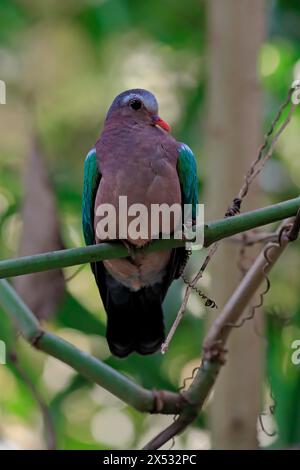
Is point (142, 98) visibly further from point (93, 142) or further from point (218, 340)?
point (93, 142)

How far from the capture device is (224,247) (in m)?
3.98

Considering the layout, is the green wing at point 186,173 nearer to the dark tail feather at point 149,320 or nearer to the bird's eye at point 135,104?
the bird's eye at point 135,104

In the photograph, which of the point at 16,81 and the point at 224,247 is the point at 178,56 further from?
the point at 224,247

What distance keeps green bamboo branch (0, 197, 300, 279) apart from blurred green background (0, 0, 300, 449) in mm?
1594

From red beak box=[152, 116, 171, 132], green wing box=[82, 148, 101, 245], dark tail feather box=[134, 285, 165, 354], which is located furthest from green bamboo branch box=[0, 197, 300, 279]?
dark tail feather box=[134, 285, 165, 354]

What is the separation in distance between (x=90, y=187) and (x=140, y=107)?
0.39 meters

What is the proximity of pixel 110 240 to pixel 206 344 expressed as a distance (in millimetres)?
505

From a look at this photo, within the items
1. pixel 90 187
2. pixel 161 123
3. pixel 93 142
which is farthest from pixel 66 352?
pixel 93 142

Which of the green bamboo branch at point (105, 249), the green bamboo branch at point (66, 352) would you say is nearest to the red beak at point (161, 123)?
the green bamboo branch at point (66, 352)

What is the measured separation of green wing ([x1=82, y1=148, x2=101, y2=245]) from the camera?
3.42 meters

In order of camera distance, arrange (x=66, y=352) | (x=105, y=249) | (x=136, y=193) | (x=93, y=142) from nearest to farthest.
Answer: (x=105, y=249), (x=66, y=352), (x=136, y=193), (x=93, y=142)

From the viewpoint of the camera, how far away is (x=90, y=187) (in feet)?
11.3

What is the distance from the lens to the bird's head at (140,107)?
3533mm
